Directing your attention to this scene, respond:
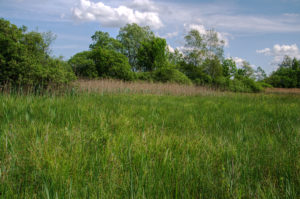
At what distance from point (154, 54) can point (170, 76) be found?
11.3 m

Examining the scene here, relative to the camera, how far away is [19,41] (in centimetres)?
822

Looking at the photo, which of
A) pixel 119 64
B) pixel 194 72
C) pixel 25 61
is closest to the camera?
pixel 25 61

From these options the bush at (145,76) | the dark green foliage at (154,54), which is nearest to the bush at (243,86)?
the bush at (145,76)

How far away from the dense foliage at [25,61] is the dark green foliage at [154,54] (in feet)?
67.8

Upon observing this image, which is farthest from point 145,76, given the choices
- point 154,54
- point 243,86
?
point 243,86

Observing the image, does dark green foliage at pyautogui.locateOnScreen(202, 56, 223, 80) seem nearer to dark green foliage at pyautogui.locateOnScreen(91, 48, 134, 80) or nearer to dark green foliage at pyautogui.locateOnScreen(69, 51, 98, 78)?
dark green foliage at pyautogui.locateOnScreen(91, 48, 134, 80)

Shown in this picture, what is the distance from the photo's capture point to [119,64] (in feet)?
56.4

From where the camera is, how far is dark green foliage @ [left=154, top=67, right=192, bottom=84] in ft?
60.2

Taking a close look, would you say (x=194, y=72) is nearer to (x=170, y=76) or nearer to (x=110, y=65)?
(x=170, y=76)

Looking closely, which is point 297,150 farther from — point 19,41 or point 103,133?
point 19,41

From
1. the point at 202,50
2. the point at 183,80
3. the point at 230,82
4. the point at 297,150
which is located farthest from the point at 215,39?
the point at 297,150

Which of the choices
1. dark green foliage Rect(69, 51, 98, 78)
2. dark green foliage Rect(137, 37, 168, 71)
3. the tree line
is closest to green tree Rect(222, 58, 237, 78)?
the tree line

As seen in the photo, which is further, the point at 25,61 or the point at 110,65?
the point at 110,65

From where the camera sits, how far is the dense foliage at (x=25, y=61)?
7.39 m
